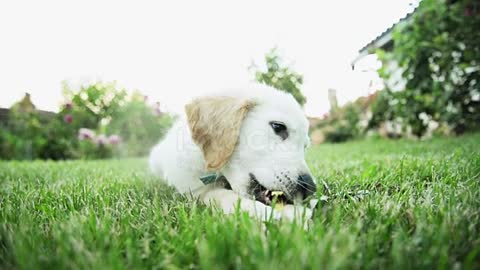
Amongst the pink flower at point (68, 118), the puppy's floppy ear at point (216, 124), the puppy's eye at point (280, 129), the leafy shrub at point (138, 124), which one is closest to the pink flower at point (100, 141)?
the pink flower at point (68, 118)

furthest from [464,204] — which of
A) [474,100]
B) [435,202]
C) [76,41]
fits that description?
[474,100]

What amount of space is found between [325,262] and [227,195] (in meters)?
0.88

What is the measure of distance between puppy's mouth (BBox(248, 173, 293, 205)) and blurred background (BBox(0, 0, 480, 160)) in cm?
77

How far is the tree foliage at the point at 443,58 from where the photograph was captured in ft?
15.5

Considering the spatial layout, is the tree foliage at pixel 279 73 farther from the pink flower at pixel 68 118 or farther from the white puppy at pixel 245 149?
the pink flower at pixel 68 118

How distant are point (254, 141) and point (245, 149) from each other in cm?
8

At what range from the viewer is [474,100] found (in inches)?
205

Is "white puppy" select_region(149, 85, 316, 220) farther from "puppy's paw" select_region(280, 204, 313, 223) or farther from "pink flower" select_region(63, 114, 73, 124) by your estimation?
"pink flower" select_region(63, 114, 73, 124)

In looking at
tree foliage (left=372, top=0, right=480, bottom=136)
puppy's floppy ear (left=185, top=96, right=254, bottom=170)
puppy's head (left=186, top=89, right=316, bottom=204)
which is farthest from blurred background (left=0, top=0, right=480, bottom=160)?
puppy's head (left=186, top=89, right=316, bottom=204)

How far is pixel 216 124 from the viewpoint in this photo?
6.02 ft

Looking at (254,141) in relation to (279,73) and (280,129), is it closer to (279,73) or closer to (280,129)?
(280,129)

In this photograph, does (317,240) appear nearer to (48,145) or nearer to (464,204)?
(464,204)

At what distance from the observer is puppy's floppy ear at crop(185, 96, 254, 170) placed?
1.76 metres

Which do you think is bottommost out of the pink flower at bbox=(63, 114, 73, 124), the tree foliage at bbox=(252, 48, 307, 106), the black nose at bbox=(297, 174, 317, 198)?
the black nose at bbox=(297, 174, 317, 198)
